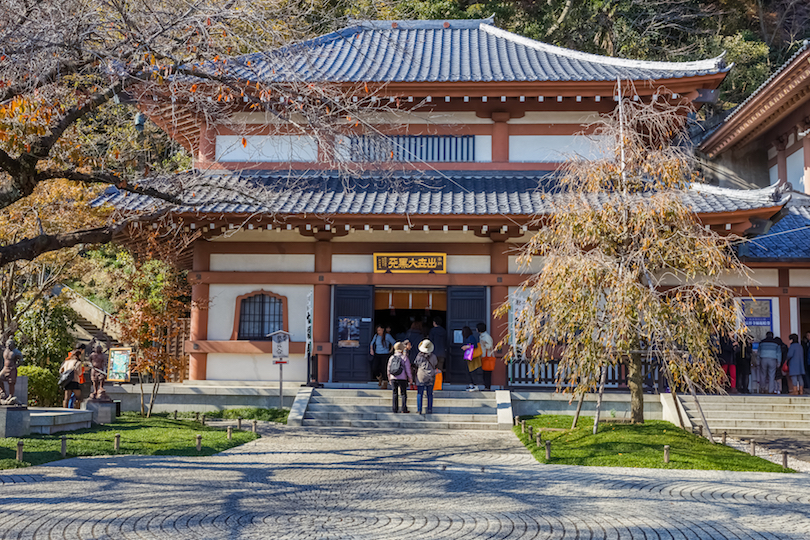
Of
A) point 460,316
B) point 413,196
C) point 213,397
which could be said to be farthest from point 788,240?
point 213,397

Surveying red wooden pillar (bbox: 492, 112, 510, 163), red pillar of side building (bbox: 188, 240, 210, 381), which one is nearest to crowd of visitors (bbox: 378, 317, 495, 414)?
red pillar of side building (bbox: 188, 240, 210, 381)

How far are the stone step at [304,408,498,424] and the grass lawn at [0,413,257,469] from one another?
158 centimetres

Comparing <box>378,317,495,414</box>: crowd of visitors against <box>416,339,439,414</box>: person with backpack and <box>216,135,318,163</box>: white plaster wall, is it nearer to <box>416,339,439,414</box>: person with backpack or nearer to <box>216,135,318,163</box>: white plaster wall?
<box>416,339,439,414</box>: person with backpack

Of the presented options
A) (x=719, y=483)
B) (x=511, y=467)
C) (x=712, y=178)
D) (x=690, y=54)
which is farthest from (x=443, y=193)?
(x=690, y=54)

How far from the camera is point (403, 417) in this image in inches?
536

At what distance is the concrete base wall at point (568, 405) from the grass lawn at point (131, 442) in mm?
5927

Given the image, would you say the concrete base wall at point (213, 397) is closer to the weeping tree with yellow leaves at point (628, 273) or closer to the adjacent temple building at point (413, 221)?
the adjacent temple building at point (413, 221)

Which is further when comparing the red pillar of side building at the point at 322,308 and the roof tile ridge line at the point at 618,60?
the roof tile ridge line at the point at 618,60

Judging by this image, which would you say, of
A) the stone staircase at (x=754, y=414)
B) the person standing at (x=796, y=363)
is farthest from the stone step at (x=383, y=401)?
the person standing at (x=796, y=363)

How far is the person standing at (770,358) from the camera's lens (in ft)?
51.6

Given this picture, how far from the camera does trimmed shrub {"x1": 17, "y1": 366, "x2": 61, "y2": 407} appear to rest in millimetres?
17031

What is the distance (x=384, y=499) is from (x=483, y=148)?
11890 mm

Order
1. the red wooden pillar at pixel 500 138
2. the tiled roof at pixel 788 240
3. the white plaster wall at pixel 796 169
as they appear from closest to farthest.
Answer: the tiled roof at pixel 788 240
the red wooden pillar at pixel 500 138
the white plaster wall at pixel 796 169

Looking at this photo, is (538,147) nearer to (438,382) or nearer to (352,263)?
(352,263)
